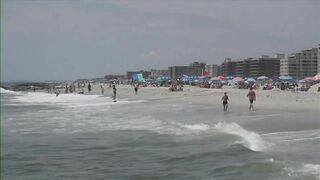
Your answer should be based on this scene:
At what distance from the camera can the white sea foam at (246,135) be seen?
537 inches

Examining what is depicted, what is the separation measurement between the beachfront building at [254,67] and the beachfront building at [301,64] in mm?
4732

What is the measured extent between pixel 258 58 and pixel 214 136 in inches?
6007

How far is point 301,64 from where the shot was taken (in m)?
148

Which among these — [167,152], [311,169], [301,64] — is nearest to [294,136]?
[167,152]

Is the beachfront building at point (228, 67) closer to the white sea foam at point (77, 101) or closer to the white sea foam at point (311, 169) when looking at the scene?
the white sea foam at point (77, 101)

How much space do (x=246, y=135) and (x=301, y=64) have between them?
137936 millimetres

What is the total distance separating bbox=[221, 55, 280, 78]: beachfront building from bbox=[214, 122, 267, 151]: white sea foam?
140 meters

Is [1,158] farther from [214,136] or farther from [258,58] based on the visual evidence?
[258,58]

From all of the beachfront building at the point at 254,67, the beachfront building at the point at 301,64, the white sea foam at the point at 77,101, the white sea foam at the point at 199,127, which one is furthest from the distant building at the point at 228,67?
the white sea foam at the point at 199,127

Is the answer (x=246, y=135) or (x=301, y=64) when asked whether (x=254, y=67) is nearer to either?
(x=301, y=64)

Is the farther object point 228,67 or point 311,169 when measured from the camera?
point 228,67

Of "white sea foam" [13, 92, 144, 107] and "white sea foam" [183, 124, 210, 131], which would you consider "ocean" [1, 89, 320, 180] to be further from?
"white sea foam" [13, 92, 144, 107]

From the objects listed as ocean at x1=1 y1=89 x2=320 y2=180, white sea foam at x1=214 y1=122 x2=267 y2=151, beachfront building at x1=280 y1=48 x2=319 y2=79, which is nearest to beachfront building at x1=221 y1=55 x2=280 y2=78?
beachfront building at x1=280 y1=48 x2=319 y2=79

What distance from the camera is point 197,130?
18500 millimetres
